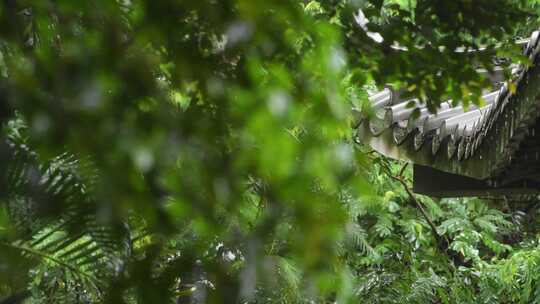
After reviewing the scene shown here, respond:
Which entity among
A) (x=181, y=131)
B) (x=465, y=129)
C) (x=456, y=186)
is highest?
(x=181, y=131)

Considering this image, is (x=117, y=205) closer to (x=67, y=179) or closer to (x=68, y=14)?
(x=68, y=14)

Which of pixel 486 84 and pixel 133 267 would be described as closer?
pixel 133 267

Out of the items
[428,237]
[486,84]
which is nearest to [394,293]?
[428,237]

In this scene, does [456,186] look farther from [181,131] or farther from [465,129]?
[181,131]

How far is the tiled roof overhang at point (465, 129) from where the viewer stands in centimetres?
235

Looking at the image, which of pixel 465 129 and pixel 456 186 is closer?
pixel 465 129

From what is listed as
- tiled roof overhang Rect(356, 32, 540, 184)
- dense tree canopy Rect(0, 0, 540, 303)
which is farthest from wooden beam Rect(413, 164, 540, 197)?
dense tree canopy Rect(0, 0, 540, 303)

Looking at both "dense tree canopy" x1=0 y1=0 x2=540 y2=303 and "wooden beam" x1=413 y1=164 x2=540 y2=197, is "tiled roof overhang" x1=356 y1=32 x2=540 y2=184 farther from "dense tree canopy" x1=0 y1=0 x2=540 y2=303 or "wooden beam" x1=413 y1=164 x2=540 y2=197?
"dense tree canopy" x1=0 y1=0 x2=540 y2=303

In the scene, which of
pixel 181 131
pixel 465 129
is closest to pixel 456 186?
pixel 465 129

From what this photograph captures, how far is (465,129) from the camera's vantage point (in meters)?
3.03

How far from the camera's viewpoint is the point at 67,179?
56.1 inches

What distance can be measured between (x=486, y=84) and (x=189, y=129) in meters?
0.63

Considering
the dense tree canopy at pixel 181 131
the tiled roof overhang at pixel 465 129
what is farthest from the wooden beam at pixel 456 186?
the dense tree canopy at pixel 181 131

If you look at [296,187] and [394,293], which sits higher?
[296,187]
